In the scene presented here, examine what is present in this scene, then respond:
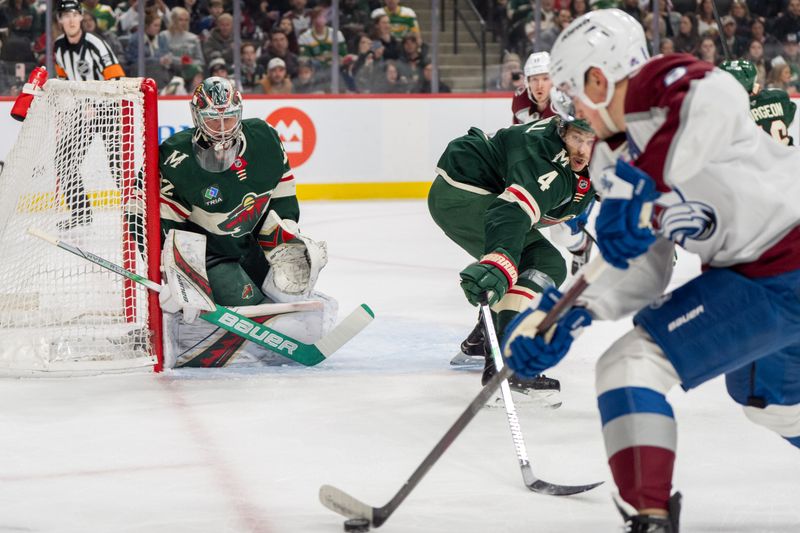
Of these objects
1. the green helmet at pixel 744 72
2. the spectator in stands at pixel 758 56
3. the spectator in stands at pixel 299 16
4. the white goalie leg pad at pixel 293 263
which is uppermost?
the spectator in stands at pixel 299 16

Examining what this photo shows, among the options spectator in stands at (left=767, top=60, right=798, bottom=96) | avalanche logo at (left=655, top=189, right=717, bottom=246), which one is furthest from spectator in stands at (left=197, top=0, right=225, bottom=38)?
avalanche logo at (left=655, top=189, right=717, bottom=246)

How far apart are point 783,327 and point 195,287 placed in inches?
82.1

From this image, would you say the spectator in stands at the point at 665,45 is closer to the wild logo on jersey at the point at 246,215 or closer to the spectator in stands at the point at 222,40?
the spectator in stands at the point at 222,40

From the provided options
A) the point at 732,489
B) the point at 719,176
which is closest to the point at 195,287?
the point at 732,489

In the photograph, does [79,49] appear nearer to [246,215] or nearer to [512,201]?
[246,215]

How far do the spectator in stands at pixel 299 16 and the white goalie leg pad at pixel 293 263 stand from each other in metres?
4.65

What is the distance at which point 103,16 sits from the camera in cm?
767

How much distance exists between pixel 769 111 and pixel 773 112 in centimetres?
2

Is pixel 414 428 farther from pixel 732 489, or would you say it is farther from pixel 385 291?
pixel 385 291

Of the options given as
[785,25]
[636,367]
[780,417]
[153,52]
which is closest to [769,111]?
[780,417]

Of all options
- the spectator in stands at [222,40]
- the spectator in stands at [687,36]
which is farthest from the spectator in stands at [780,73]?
the spectator in stands at [222,40]

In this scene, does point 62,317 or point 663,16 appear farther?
point 663,16

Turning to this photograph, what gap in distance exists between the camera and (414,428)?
118 inches

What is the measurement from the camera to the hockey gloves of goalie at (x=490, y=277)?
9.62 ft
